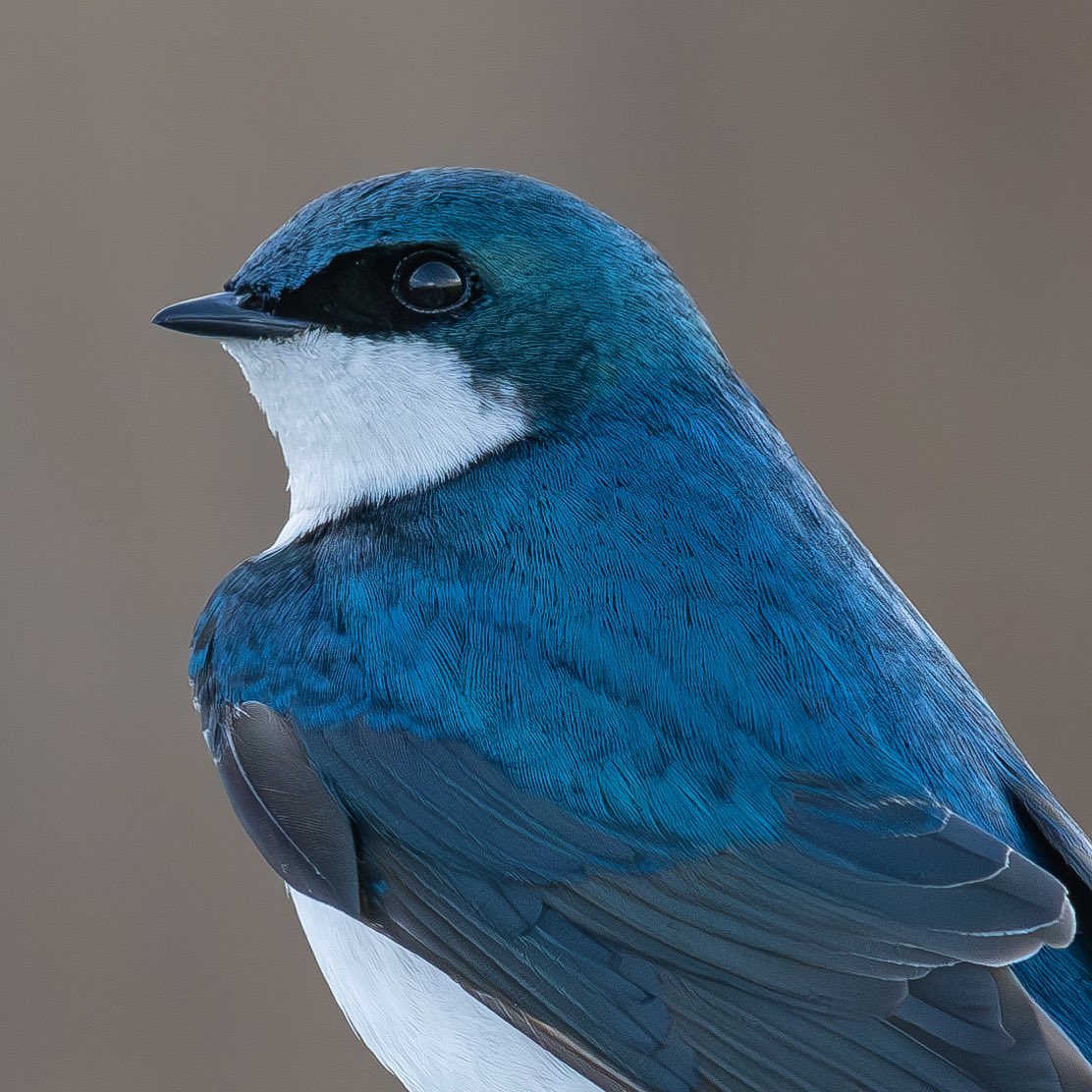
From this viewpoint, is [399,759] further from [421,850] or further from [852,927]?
[852,927]

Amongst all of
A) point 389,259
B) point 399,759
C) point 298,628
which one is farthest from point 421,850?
point 389,259

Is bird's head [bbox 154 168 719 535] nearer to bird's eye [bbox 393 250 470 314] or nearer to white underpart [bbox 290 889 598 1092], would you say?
bird's eye [bbox 393 250 470 314]

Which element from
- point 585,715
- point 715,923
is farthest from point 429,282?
point 715,923

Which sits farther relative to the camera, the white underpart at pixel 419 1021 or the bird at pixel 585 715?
the white underpart at pixel 419 1021

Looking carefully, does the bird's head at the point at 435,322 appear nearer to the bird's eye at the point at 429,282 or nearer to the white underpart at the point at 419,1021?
the bird's eye at the point at 429,282

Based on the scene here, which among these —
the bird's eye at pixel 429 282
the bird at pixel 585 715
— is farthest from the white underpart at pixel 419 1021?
the bird's eye at pixel 429 282

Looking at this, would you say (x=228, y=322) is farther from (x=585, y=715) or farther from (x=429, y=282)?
(x=585, y=715)
